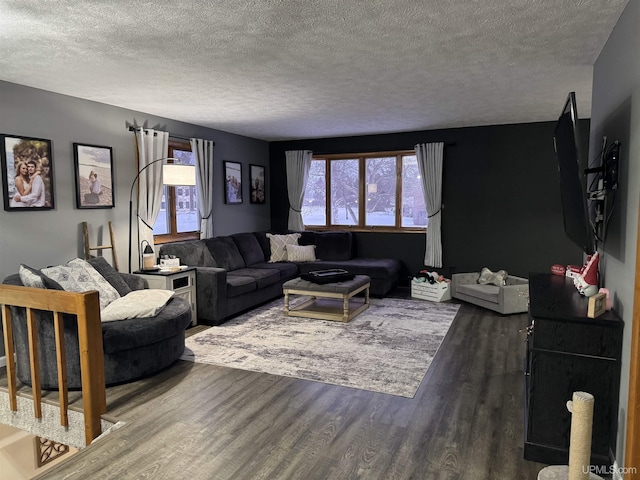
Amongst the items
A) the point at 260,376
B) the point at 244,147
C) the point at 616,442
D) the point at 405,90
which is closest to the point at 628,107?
the point at 616,442

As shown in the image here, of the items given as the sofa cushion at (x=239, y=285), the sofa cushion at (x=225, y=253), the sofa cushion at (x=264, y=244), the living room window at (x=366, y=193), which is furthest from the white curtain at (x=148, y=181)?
the living room window at (x=366, y=193)

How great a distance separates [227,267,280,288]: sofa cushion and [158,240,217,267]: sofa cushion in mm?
365

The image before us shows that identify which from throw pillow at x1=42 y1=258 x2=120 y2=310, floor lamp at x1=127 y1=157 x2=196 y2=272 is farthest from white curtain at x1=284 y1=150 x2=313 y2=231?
throw pillow at x1=42 y1=258 x2=120 y2=310

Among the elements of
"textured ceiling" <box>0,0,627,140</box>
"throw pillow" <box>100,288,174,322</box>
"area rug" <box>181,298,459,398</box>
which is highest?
"textured ceiling" <box>0,0,627,140</box>

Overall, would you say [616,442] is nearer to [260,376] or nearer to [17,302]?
[260,376]

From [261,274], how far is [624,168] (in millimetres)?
4265

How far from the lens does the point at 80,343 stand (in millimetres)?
2805

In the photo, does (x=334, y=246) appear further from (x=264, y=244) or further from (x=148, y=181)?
(x=148, y=181)

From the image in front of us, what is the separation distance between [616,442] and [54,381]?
360 cm

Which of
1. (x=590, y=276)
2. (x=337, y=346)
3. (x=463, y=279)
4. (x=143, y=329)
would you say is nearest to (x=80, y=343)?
(x=143, y=329)

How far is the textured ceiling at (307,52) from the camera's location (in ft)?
7.95

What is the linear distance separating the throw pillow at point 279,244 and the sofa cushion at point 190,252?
1.27m

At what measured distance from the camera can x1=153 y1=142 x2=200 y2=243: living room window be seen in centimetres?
565

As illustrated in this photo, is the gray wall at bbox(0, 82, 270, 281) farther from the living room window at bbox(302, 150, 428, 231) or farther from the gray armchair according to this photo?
the gray armchair
